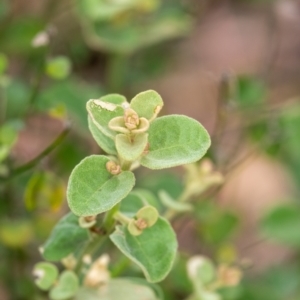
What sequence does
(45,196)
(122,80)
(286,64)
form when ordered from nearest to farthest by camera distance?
(45,196)
(122,80)
(286,64)

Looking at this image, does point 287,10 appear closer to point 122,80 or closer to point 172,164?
point 122,80

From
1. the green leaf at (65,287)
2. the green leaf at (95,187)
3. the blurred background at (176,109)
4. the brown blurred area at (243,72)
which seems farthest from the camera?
the brown blurred area at (243,72)

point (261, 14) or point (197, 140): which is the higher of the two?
point (197, 140)

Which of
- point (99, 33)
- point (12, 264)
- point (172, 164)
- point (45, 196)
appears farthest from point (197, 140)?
point (99, 33)

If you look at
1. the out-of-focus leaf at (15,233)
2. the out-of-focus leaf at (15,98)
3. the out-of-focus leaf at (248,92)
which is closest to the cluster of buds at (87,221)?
the out-of-focus leaf at (15,233)

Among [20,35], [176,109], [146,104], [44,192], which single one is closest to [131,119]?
[146,104]

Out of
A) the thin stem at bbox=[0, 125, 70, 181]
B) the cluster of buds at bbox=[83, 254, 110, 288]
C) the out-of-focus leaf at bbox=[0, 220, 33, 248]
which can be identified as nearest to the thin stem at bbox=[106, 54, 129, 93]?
the out-of-focus leaf at bbox=[0, 220, 33, 248]

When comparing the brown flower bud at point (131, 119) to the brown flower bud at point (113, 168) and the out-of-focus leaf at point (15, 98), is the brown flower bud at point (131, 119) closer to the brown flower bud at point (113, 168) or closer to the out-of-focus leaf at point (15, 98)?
the brown flower bud at point (113, 168)
